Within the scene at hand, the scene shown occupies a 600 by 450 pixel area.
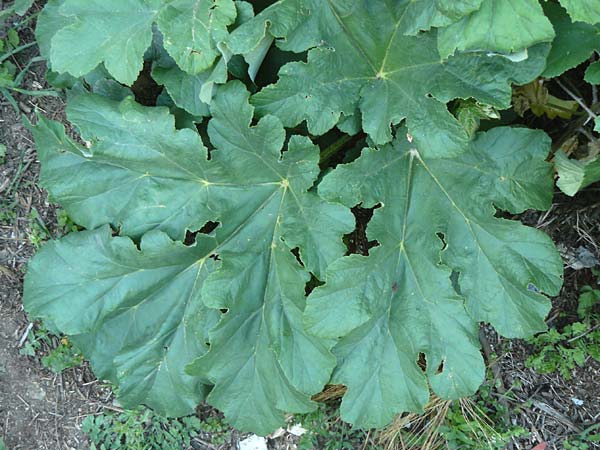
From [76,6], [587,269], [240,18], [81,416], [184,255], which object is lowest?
[587,269]

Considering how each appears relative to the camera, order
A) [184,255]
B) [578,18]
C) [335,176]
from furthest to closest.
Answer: [184,255], [335,176], [578,18]

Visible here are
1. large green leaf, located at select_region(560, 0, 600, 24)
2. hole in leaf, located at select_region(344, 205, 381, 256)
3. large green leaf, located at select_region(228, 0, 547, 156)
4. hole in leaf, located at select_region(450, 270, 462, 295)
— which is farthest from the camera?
hole in leaf, located at select_region(344, 205, 381, 256)

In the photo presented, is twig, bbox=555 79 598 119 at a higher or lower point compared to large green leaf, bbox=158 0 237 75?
lower

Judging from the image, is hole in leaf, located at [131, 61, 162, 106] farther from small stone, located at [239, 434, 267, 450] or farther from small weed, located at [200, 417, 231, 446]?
small stone, located at [239, 434, 267, 450]

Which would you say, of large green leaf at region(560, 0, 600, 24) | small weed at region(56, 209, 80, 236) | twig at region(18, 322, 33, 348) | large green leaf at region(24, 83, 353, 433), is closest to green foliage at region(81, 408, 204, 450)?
twig at region(18, 322, 33, 348)

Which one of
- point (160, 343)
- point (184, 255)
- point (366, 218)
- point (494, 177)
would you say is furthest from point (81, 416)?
point (494, 177)

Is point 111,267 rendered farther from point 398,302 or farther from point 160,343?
point 398,302

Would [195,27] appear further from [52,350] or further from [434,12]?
[52,350]
